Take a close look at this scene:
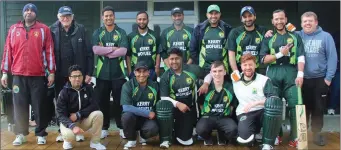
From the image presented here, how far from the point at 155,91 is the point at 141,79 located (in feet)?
0.79

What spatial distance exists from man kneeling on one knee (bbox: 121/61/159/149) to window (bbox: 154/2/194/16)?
2.80 m

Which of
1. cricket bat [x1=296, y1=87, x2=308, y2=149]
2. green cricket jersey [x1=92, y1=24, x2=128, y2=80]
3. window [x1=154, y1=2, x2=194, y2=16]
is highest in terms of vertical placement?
A: window [x1=154, y1=2, x2=194, y2=16]

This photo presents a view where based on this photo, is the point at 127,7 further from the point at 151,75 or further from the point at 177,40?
the point at 151,75

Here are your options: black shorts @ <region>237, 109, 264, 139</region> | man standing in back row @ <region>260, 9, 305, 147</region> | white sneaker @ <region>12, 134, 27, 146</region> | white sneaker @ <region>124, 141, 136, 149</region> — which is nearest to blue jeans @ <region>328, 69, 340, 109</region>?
man standing in back row @ <region>260, 9, 305, 147</region>

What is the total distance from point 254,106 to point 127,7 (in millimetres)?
3775

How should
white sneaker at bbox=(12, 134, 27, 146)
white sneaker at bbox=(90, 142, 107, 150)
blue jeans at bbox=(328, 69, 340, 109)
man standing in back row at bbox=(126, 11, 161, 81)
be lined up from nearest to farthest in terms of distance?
white sneaker at bbox=(90, 142, 107, 150) < white sneaker at bbox=(12, 134, 27, 146) < man standing in back row at bbox=(126, 11, 161, 81) < blue jeans at bbox=(328, 69, 340, 109)

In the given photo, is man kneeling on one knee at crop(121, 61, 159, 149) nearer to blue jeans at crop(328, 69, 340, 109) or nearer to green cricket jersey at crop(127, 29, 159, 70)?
green cricket jersey at crop(127, 29, 159, 70)

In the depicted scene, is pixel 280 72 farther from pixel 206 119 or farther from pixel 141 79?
pixel 141 79

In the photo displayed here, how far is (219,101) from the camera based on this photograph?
458 centimetres

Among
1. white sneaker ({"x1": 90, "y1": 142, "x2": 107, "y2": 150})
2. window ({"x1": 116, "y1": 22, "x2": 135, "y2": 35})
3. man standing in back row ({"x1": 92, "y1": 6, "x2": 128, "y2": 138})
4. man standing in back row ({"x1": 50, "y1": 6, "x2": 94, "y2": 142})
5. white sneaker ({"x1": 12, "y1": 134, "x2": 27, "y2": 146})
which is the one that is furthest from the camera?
window ({"x1": 116, "y1": 22, "x2": 135, "y2": 35})

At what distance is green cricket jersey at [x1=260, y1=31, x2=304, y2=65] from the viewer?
4508 mm

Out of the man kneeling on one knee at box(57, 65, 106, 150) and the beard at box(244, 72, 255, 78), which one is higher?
the beard at box(244, 72, 255, 78)

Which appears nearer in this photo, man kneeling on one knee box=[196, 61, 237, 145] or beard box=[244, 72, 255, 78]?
beard box=[244, 72, 255, 78]

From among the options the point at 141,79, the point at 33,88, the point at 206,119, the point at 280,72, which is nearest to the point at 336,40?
the point at 280,72
